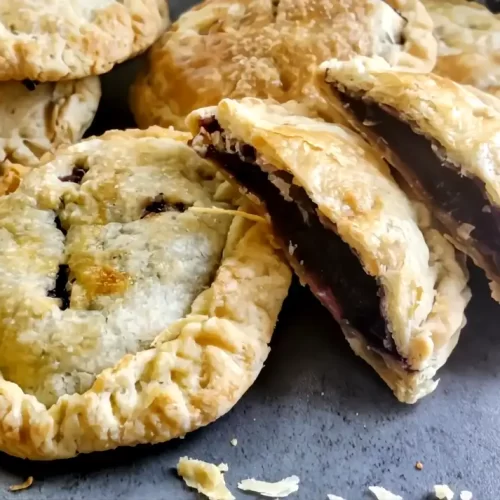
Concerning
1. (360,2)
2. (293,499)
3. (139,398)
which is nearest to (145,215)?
(139,398)

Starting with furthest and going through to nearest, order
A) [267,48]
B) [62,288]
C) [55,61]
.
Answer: [267,48]
[55,61]
[62,288]

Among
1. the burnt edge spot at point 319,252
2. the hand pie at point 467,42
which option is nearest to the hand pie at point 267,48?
the hand pie at point 467,42

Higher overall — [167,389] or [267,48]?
[267,48]

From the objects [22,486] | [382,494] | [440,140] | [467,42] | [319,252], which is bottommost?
[22,486]

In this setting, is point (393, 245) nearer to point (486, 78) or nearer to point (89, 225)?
point (89, 225)

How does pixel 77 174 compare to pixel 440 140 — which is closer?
pixel 440 140

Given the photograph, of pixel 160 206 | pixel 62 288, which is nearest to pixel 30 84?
pixel 160 206

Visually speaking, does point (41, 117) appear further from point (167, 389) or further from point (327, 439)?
point (327, 439)
